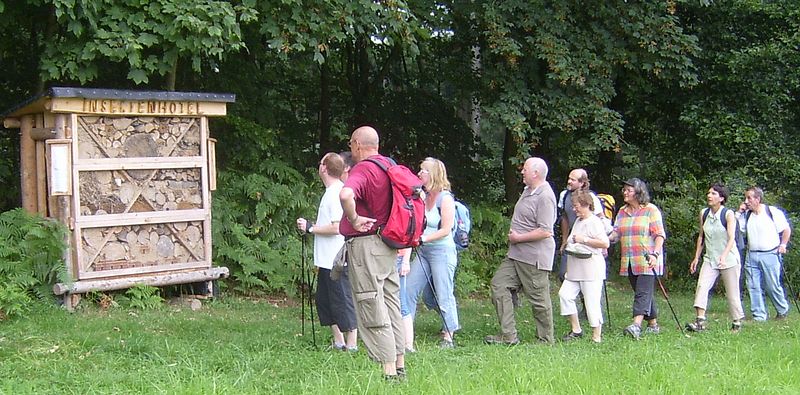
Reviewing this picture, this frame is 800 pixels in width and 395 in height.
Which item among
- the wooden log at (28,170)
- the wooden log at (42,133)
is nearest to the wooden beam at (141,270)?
the wooden log at (28,170)

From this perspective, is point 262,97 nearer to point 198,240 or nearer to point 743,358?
point 198,240

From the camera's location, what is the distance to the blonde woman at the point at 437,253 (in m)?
7.60

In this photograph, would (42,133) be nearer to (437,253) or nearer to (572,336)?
(437,253)

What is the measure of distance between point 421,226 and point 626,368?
1.87 meters

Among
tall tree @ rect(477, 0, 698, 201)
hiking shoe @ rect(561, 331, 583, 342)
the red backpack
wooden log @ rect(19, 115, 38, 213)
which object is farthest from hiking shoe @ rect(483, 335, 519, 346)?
wooden log @ rect(19, 115, 38, 213)

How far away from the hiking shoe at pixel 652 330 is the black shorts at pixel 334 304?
338 cm

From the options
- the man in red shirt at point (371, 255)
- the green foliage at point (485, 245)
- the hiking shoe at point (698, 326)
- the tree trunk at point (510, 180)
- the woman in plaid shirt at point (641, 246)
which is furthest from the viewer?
the tree trunk at point (510, 180)

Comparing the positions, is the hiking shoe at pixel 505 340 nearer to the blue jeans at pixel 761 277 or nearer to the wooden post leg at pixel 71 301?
the blue jeans at pixel 761 277

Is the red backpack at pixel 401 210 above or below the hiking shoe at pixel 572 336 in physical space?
above

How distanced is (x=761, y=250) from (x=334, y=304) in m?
5.85

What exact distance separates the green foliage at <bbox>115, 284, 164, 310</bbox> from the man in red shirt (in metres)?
4.24

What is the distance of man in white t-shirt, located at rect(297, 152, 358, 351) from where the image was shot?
7027 millimetres

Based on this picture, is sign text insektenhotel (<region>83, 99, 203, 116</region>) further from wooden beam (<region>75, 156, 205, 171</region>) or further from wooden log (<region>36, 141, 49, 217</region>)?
wooden log (<region>36, 141, 49, 217</region>)

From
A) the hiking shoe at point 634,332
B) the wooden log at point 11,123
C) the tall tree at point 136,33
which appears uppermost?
the tall tree at point 136,33
